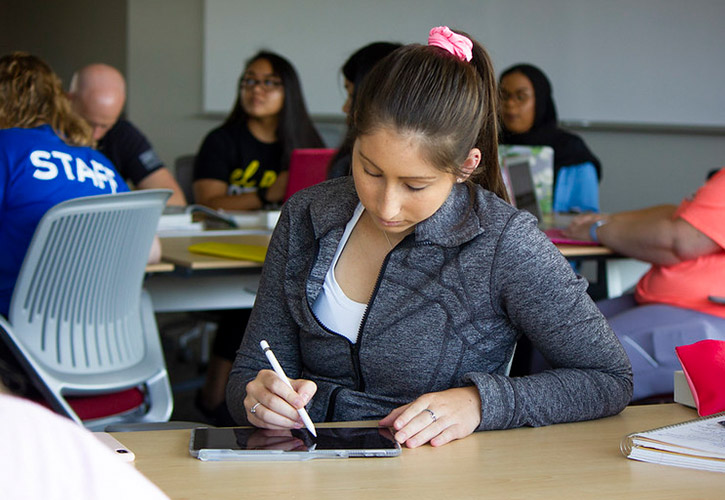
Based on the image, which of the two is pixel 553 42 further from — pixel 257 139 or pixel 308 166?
pixel 308 166

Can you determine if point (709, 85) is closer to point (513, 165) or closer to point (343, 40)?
point (343, 40)

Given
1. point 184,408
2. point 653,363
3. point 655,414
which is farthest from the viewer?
point 184,408

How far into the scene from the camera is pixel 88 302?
2.16 meters

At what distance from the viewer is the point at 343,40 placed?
19.5ft

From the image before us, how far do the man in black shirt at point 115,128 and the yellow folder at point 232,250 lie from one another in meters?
1.07

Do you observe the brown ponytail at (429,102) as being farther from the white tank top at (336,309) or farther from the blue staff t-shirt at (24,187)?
the blue staff t-shirt at (24,187)

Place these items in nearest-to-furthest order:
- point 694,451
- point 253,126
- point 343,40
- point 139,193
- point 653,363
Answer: point 694,451, point 139,193, point 653,363, point 253,126, point 343,40

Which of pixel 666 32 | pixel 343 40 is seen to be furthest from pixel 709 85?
pixel 343 40

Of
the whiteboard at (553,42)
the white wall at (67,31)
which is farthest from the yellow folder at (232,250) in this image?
the white wall at (67,31)

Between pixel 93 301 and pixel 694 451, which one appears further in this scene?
pixel 93 301

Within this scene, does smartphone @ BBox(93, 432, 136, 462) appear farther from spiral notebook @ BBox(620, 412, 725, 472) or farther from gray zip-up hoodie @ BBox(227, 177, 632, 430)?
spiral notebook @ BBox(620, 412, 725, 472)

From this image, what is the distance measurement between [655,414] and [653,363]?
94cm

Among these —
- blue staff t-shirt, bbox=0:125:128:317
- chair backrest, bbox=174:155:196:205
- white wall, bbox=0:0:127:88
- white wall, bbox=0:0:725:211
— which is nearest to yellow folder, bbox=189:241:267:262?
blue staff t-shirt, bbox=0:125:128:317

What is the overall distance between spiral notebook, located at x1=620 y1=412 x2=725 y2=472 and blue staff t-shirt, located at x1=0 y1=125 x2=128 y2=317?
1.64 meters
